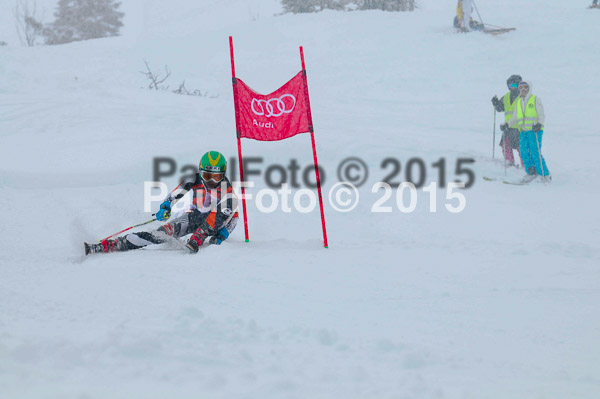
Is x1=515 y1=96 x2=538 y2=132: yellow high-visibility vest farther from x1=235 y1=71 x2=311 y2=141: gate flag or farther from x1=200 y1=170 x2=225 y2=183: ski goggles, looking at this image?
x1=200 y1=170 x2=225 y2=183: ski goggles

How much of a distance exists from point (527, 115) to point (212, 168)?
6650 mm

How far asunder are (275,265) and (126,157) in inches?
194

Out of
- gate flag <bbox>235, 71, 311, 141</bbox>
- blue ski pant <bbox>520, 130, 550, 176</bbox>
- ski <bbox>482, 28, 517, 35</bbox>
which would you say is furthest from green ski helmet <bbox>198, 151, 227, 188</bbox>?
ski <bbox>482, 28, 517, 35</bbox>

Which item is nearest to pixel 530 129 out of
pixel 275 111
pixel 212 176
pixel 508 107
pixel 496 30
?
pixel 508 107

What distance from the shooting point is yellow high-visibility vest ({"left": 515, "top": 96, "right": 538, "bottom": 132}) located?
9.74 m

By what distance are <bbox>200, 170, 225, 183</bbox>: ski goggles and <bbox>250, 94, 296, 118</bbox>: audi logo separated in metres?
0.91

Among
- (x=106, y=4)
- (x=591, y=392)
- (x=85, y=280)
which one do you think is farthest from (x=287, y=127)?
(x=106, y=4)

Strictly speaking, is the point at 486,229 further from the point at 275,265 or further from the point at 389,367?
the point at 389,367

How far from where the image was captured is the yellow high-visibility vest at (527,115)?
9.74m

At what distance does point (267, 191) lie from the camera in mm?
8750

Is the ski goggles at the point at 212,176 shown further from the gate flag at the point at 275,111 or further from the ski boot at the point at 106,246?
the ski boot at the point at 106,246

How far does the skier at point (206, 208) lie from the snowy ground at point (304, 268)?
1.10ft

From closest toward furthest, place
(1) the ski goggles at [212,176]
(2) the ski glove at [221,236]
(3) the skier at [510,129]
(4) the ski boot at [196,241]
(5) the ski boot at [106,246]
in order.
→ (5) the ski boot at [106,246]
(4) the ski boot at [196,241]
(2) the ski glove at [221,236]
(1) the ski goggles at [212,176]
(3) the skier at [510,129]

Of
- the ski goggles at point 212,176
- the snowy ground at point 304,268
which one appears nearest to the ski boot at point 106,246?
the snowy ground at point 304,268
